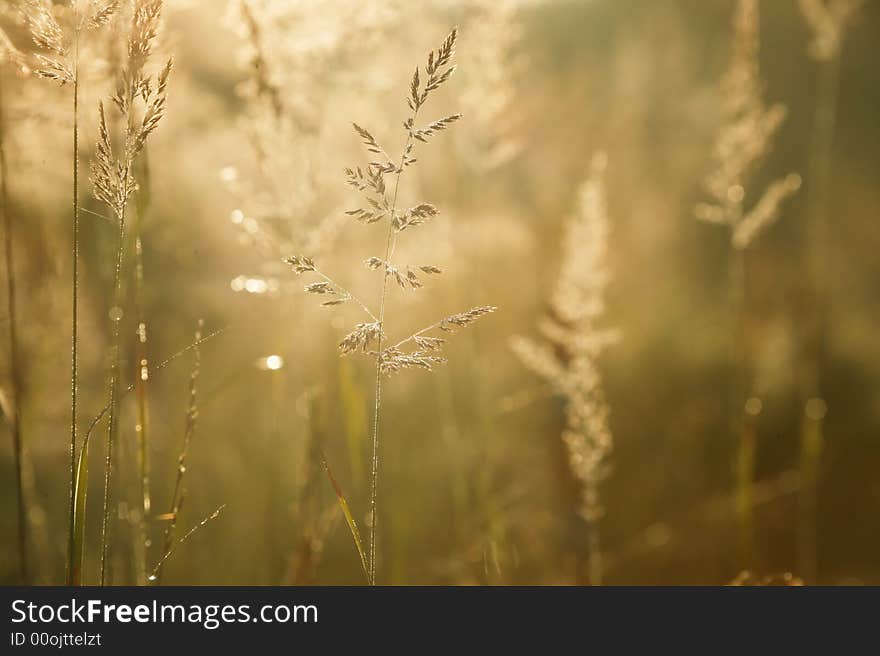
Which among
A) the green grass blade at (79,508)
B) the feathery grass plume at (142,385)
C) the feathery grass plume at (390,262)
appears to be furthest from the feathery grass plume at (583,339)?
the green grass blade at (79,508)

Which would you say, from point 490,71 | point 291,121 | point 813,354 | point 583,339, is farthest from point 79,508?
point 813,354

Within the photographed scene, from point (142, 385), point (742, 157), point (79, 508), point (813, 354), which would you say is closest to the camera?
point (79, 508)

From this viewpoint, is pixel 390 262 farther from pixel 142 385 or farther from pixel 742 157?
pixel 742 157

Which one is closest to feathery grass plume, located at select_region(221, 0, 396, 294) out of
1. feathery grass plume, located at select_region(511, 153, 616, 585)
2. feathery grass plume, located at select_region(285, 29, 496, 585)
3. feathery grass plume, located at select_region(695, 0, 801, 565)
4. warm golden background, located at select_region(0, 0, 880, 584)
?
warm golden background, located at select_region(0, 0, 880, 584)

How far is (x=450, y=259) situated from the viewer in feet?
6.71

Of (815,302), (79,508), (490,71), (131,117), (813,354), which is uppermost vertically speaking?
(490,71)

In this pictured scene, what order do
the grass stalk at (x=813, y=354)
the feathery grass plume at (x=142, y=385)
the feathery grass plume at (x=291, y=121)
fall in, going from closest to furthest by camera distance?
1. the feathery grass plume at (x=142, y=385)
2. the feathery grass plume at (x=291, y=121)
3. the grass stalk at (x=813, y=354)

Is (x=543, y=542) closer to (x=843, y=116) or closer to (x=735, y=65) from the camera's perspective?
(x=735, y=65)

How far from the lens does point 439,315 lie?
2408mm

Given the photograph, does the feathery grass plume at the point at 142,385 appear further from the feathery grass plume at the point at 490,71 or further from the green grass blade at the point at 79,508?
the feathery grass plume at the point at 490,71

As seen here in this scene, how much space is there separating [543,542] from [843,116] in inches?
108

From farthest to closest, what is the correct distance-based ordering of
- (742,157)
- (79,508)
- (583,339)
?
(742,157)
(583,339)
(79,508)

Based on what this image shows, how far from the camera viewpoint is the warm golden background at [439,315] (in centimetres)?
146
